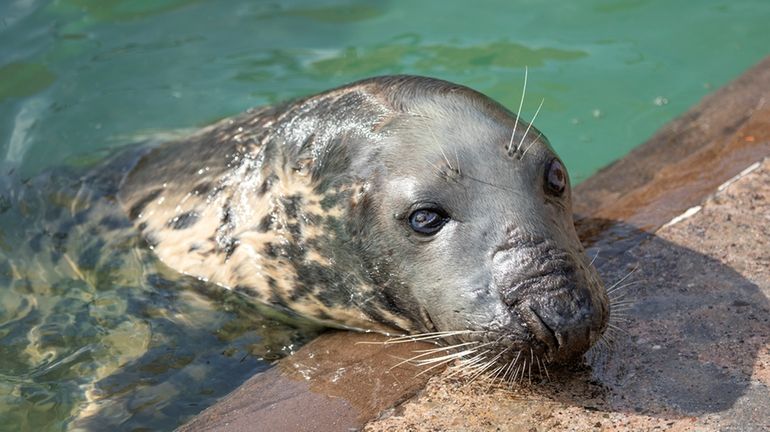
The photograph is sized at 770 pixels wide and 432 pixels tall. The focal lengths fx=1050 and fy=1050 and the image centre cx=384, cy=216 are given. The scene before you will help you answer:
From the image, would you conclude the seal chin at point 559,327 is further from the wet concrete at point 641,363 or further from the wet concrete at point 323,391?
the wet concrete at point 323,391

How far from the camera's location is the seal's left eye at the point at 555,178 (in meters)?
4.23

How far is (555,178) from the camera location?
14.0ft

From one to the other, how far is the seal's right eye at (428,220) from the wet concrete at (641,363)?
0.54 m

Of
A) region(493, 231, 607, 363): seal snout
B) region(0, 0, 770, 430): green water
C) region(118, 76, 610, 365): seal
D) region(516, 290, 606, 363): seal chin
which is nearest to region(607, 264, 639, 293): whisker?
region(118, 76, 610, 365): seal

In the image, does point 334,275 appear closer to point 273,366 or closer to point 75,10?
point 273,366

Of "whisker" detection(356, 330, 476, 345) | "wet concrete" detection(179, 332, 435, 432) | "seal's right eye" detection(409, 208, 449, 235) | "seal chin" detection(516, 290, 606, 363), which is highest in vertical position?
"seal's right eye" detection(409, 208, 449, 235)

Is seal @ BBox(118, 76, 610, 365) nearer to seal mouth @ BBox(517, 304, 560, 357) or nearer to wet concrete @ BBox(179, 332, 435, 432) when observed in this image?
seal mouth @ BBox(517, 304, 560, 357)

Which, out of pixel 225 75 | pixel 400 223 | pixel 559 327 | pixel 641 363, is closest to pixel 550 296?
pixel 559 327

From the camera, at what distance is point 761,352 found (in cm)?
385

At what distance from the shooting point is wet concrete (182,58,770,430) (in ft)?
11.9

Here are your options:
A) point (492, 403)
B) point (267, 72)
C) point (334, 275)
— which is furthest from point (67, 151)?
point (492, 403)

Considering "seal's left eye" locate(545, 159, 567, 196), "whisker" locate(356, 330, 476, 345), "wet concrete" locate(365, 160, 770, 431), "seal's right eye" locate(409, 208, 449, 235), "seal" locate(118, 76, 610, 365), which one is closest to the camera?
"wet concrete" locate(365, 160, 770, 431)

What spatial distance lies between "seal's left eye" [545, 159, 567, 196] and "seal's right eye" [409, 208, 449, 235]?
1.51 feet

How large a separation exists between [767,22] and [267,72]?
396 cm
